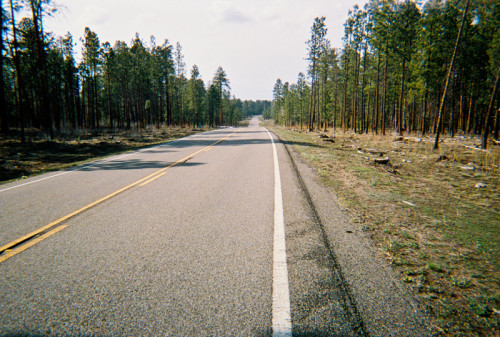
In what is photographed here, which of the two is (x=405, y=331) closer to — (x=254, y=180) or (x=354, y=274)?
(x=354, y=274)

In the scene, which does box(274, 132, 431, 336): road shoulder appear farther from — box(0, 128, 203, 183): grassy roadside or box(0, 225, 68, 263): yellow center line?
box(0, 128, 203, 183): grassy roadside

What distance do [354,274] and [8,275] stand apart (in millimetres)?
3999

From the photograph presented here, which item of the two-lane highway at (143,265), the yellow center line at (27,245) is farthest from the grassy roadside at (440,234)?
the yellow center line at (27,245)

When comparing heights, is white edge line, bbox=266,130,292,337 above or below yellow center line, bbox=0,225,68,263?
above

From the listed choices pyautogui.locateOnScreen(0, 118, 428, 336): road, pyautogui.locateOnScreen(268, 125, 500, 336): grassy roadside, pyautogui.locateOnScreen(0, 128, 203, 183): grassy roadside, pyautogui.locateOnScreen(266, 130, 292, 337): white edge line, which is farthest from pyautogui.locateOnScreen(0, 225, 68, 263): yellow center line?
pyautogui.locateOnScreen(0, 128, 203, 183): grassy roadside

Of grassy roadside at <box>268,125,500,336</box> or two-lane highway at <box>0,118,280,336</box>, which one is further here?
grassy roadside at <box>268,125,500,336</box>

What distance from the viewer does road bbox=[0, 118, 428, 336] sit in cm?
218


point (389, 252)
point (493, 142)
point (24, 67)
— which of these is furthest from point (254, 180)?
point (24, 67)

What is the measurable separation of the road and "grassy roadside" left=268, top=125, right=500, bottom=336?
1.15 feet

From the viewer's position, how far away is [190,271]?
2916 millimetres

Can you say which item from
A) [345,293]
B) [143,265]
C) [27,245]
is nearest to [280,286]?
[345,293]

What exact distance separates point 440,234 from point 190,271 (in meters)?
4.01

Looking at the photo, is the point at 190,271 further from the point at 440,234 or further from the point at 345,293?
the point at 440,234

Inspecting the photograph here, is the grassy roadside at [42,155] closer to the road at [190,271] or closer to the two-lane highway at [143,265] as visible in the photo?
the two-lane highway at [143,265]
